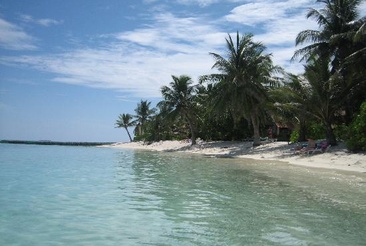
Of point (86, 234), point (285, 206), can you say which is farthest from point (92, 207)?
point (285, 206)

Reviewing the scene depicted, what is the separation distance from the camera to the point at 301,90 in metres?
24.5

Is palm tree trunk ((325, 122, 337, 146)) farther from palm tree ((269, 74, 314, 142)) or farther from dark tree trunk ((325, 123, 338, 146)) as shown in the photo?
palm tree ((269, 74, 314, 142))

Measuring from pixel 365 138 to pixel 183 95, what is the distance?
2451 centimetres

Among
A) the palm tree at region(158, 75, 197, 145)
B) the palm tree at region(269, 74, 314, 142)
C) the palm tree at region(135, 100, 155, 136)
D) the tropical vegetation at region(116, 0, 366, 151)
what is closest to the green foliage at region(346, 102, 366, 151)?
the tropical vegetation at region(116, 0, 366, 151)

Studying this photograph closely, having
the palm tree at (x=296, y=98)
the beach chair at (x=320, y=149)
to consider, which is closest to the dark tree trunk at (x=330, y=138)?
the beach chair at (x=320, y=149)

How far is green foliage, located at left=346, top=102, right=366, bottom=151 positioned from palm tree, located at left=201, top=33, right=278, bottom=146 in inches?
408

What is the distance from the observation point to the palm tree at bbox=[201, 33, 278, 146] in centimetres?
2934

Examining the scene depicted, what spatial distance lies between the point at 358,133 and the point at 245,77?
1242cm

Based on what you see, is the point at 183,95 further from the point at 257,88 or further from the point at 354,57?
the point at 354,57

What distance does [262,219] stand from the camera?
6.93 m

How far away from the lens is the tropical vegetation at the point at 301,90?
22.9 metres

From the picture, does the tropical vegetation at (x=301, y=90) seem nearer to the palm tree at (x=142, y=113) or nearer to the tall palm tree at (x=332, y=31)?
the tall palm tree at (x=332, y=31)

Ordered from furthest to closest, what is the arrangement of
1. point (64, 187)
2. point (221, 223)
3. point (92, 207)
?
point (64, 187) < point (92, 207) < point (221, 223)

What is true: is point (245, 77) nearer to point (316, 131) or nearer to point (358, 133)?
point (316, 131)
